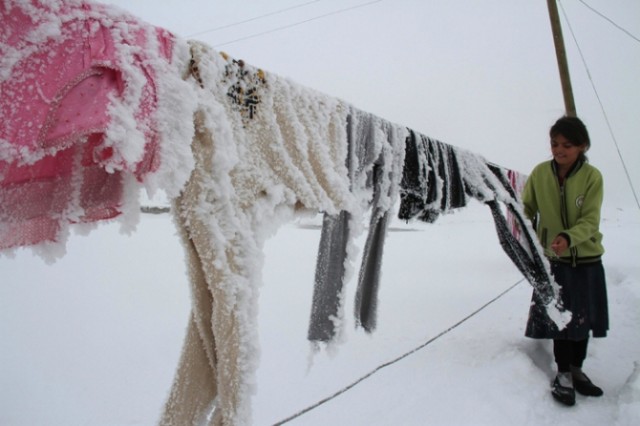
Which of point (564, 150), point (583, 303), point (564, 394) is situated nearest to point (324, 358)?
point (564, 394)

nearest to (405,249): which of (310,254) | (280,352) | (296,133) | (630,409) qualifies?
(310,254)

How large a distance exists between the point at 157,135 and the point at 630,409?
98.5 inches

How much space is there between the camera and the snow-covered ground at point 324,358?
1.92m

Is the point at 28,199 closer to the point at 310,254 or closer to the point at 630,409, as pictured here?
the point at 630,409

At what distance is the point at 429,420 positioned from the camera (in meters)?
1.77

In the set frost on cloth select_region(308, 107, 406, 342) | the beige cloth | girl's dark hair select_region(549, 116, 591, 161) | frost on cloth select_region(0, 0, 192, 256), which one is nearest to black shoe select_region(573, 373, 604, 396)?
girl's dark hair select_region(549, 116, 591, 161)

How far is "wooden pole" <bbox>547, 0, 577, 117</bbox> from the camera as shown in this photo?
4.58 meters

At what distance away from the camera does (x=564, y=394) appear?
1.96m

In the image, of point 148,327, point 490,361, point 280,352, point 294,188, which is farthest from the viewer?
point 148,327

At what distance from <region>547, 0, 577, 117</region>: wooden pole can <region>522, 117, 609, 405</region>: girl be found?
319 cm

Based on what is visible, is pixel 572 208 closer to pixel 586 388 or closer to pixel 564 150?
pixel 564 150

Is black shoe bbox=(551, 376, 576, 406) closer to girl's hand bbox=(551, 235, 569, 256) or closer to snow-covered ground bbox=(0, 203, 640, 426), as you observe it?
snow-covered ground bbox=(0, 203, 640, 426)

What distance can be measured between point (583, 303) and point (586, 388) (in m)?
0.51

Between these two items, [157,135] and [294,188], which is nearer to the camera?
[157,135]
